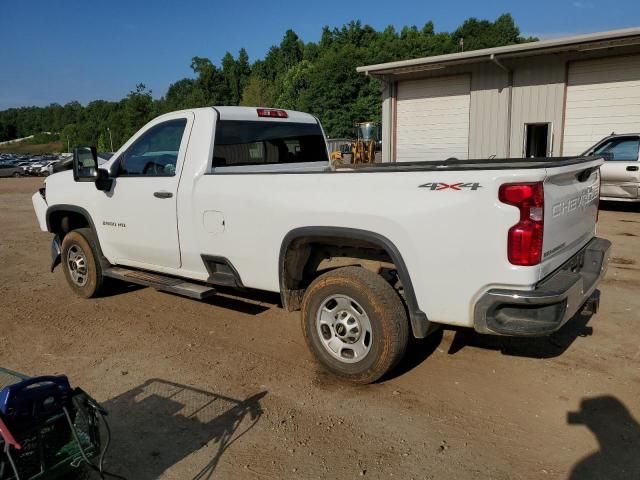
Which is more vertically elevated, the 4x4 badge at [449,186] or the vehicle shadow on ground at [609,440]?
the 4x4 badge at [449,186]

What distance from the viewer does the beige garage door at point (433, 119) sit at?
1742 cm

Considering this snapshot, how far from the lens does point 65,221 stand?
21.1 ft

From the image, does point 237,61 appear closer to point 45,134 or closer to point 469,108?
point 45,134

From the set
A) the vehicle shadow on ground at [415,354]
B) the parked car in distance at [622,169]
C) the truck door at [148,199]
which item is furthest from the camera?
the parked car in distance at [622,169]

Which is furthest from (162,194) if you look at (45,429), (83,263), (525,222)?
(525,222)

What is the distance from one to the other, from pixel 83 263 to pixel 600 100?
46.7 feet

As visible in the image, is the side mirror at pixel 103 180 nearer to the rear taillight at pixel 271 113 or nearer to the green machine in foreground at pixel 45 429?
the rear taillight at pixel 271 113

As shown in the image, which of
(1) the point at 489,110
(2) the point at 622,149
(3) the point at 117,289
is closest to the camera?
(3) the point at 117,289

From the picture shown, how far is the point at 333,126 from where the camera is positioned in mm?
70438

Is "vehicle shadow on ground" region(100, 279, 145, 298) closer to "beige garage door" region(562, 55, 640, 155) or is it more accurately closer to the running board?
the running board

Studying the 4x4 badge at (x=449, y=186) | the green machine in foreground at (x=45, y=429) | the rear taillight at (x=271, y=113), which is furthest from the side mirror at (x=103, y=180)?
the 4x4 badge at (x=449, y=186)

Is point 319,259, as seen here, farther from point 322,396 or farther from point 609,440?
point 609,440

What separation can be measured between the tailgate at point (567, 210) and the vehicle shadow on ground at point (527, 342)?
68cm

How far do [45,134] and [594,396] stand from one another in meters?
185
